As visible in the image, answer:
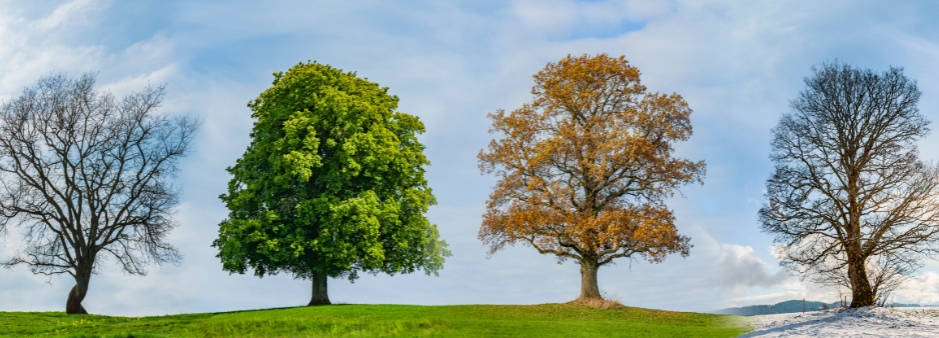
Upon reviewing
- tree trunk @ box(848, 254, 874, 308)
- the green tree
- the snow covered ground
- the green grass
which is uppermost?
the green tree

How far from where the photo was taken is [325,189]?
2284 cm

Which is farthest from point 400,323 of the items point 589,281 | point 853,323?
point 853,323

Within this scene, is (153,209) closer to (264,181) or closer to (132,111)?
(132,111)

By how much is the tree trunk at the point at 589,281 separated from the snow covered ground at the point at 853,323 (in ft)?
16.8

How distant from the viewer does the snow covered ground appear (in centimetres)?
1653

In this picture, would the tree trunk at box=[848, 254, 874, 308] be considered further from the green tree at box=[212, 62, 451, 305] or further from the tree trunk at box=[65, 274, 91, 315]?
the tree trunk at box=[65, 274, 91, 315]

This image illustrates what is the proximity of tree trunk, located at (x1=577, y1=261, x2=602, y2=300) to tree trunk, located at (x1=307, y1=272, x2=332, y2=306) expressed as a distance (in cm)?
940

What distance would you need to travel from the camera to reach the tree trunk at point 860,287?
859 inches

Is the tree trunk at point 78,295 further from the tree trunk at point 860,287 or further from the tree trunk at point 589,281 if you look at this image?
the tree trunk at point 860,287

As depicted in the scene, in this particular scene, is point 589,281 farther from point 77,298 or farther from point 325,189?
point 77,298

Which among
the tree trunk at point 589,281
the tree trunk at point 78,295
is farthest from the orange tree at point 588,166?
the tree trunk at point 78,295

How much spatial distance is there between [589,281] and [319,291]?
996 centimetres

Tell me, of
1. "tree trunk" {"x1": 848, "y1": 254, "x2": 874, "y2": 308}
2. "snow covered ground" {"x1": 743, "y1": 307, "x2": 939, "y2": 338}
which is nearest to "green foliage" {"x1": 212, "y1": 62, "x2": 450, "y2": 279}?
"snow covered ground" {"x1": 743, "y1": 307, "x2": 939, "y2": 338}

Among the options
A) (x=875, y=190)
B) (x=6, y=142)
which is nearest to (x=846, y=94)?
(x=875, y=190)
